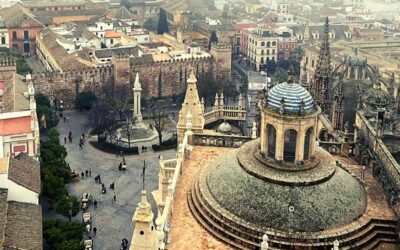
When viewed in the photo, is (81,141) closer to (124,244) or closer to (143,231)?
(124,244)

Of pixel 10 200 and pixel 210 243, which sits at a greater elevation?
pixel 210 243

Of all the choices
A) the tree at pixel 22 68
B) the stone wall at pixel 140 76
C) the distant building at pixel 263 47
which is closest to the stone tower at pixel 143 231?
the stone wall at pixel 140 76

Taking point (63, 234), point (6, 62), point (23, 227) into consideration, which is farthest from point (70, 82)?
point (23, 227)

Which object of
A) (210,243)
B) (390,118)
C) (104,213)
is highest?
(390,118)

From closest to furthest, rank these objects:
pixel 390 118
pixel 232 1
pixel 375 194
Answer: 1. pixel 375 194
2. pixel 390 118
3. pixel 232 1

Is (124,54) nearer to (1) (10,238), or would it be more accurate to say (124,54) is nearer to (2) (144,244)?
(1) (10,238)

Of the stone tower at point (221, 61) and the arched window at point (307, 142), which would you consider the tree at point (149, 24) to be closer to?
the stone tower at point (221, 61)

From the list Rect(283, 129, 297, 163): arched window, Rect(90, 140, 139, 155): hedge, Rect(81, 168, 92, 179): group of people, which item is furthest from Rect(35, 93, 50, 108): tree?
Rect(283, 129, 297, 163): arched window

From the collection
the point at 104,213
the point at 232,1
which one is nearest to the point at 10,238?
the point at 104,213
